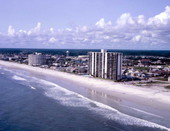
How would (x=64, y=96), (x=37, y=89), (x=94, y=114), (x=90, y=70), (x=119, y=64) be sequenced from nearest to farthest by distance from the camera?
(x=94, y=114)
(x=64, y=96)
(x=37, y=89)
(x=119, y=64)
(x=90, y=70)

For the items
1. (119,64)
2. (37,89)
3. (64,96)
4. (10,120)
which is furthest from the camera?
(119,64)

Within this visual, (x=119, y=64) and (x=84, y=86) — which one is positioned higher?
(x=119, y=64)

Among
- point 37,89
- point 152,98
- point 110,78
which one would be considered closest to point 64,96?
point 37,89

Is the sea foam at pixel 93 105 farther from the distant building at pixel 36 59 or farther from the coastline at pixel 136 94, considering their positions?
the distant building at pixel 36 59

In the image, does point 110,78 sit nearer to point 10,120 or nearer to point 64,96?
point 64,96

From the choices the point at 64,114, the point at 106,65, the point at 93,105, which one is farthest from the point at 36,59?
the point at 64,114

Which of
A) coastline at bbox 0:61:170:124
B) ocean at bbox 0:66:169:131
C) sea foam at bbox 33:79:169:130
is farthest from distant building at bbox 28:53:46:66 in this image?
ocean at bbox 0:66:169:131

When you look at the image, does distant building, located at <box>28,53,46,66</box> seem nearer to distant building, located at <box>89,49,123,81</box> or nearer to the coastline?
distant building, located at <box>89,49,123,81</box>

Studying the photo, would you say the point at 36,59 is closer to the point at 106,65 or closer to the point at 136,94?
the point at 106,65
